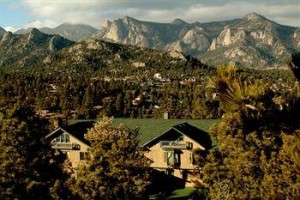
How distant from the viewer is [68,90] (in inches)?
6742

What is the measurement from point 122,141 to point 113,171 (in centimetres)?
218

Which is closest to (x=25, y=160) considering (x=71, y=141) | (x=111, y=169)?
(x=111, y=169)

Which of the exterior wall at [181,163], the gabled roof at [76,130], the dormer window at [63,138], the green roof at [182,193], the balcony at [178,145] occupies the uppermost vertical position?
the gabled roof at [76,130]

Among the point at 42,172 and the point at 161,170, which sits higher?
the point at 42,172

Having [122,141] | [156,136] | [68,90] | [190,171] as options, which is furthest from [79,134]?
[68,90]

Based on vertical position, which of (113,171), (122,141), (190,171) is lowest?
(190,171)

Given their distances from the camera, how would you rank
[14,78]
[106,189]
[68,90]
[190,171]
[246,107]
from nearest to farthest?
[246,107], [106,189], [190,171], [68,90], [14,78]

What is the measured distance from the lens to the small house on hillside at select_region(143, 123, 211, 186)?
5219cm

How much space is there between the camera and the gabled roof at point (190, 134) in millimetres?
52125

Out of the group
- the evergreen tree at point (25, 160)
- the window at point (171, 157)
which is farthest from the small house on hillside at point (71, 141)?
the evergreen tree at point (25, 160)

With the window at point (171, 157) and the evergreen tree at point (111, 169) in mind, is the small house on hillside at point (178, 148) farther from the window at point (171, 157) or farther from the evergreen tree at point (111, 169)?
the evergreen tree at point (111, 169)

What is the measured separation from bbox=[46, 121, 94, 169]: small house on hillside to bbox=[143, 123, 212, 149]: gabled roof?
27.6 ft

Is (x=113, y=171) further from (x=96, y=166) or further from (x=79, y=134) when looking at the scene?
(x=79, y=134)

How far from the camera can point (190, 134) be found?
52750mm
